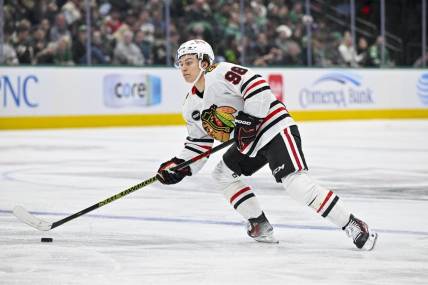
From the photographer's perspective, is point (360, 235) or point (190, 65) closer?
point (360, 235)

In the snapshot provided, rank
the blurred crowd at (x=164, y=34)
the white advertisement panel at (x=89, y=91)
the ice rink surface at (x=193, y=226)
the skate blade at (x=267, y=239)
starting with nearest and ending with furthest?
the ice rink surface at (x=193, y=226)
the skate blade at (x=267, y=239)
the blurred crowd at (x=164, y=34)
the white advertisement panel at (x=89, y=91)

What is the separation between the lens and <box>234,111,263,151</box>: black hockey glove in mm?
4875

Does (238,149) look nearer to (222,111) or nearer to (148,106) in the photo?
(222,111)

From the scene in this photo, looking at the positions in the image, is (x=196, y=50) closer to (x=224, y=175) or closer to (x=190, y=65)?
(x=190, y=65)

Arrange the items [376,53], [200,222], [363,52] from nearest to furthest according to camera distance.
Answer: [200,222] < [363,52] < [376,53]

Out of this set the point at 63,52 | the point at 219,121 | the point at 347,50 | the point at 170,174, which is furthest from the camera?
the point at 347,50

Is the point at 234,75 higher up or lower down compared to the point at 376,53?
higher up

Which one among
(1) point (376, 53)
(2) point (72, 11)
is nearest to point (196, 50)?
(2) point (72, 11)

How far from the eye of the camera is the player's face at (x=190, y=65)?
5.04 m

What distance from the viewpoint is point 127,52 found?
1628 cm

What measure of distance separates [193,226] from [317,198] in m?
1.05

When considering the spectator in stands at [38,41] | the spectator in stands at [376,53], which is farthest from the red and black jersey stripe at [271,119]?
the spectator in stands at [376,53]

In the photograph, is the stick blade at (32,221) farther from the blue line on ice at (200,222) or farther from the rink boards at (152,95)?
the rink boards at (152,95)

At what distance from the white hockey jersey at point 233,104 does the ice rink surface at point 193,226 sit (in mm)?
544
